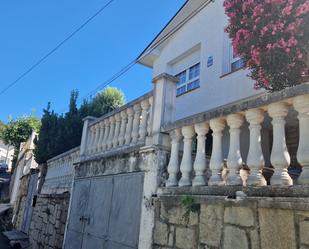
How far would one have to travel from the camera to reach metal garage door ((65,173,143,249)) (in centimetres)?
435

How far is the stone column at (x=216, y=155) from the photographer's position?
333cm

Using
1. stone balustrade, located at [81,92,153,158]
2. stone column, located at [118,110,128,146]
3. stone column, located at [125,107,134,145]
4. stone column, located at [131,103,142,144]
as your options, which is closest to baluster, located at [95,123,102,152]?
stone balustrade, located at [81,92,153,158]

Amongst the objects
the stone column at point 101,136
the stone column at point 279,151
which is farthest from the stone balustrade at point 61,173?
the stone column at point 279,151

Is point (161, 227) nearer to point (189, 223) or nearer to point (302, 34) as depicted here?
point (189, 223)

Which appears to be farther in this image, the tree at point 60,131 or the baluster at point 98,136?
the tree at point 60,131

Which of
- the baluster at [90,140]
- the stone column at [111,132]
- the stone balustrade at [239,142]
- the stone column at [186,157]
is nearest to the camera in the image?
the stone balustrade at [239,142]

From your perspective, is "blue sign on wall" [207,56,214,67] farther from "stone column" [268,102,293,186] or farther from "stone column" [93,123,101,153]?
"stone column" [268,102,293,186]

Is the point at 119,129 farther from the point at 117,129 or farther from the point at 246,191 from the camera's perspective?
the point at 246,191

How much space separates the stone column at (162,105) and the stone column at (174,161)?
0.65 feet

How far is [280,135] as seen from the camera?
2.79 m

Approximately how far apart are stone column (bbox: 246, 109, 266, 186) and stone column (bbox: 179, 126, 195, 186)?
92 centimetres

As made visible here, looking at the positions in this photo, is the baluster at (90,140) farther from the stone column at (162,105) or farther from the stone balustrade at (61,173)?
the stone column at (162,105)

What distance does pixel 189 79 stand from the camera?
919 centimetres

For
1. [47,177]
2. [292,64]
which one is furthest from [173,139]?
[47,177]
